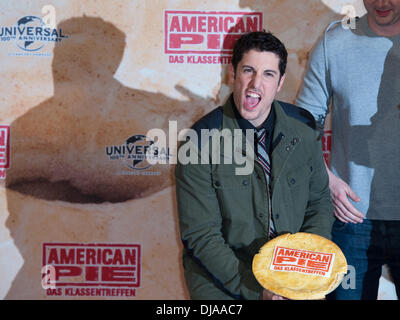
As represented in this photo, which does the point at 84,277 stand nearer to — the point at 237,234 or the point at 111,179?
the point at 111,179

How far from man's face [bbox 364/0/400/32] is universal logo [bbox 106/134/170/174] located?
1.23m

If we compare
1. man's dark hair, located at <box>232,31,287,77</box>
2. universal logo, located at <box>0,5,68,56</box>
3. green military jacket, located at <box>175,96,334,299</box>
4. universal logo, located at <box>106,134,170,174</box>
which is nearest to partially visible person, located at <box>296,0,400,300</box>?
green military jacket, located at <box>175,96,334,299</box>

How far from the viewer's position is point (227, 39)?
2244 mm

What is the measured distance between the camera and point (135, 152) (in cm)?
227

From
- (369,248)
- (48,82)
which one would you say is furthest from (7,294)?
(369,248)

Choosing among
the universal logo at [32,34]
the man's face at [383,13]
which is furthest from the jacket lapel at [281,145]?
the universal logo at [32,34]

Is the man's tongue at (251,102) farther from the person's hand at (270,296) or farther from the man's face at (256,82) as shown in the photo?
the person's hand at (270,296)

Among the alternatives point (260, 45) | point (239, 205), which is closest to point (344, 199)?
point (239, 205)

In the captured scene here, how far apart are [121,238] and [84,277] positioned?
296mm

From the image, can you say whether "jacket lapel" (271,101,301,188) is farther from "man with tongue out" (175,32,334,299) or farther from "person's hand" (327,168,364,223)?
"person's hand" (327,168,364,223)

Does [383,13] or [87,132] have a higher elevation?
[383,13]

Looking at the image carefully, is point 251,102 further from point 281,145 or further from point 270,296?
point 270,296

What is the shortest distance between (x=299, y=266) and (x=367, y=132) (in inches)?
29.6

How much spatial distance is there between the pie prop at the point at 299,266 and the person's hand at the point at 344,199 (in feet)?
1.29
